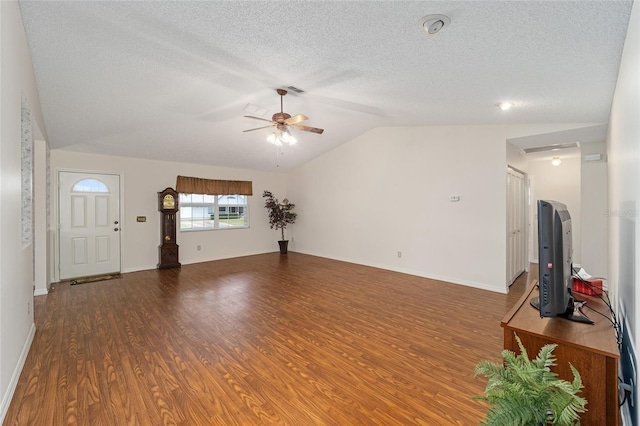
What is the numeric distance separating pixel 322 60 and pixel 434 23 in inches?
44.0

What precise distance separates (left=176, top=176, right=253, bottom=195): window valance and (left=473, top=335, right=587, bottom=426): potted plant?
6.65m

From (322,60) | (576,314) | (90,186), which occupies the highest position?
(322,60)

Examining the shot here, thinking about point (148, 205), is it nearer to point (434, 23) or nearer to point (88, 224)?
point (88, 224)

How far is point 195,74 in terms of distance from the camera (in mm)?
3121

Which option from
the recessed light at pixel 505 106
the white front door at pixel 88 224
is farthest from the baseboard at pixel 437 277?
the white front door at pixel 88 224

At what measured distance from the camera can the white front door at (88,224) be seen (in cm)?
513

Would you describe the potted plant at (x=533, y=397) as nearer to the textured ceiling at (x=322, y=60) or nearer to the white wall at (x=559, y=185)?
the textured ceiling at (x=322, y=60)

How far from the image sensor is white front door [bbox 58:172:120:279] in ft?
16.8

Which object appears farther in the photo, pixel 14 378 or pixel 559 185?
pixel 559 185

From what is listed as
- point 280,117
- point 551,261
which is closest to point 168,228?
Answer: point 280,117

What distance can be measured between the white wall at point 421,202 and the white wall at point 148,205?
2.55m

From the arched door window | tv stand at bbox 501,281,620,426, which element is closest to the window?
the arched door window

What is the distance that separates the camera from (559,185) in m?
6.42

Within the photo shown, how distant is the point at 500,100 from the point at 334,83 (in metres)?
1.78
